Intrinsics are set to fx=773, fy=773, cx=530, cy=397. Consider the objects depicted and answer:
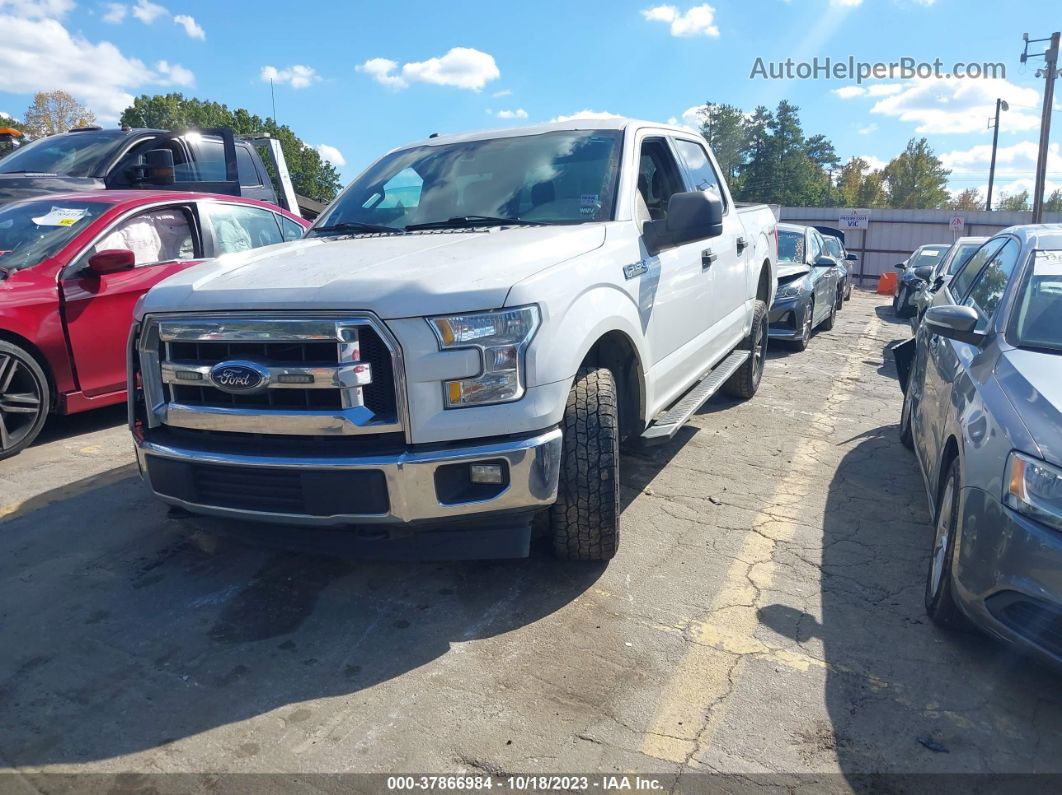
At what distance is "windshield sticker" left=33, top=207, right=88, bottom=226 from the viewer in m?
5.51

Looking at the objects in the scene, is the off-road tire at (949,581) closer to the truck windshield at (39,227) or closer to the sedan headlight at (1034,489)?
the sedan headlight at (1034,489)

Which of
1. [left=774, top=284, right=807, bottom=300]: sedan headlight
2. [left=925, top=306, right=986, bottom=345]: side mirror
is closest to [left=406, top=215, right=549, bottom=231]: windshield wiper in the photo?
[left=925, top=306, right=986, bottom=345]: side mirror

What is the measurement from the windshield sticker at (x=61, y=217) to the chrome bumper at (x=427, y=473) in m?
3.50

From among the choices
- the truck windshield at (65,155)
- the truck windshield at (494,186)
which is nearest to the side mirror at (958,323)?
the truck windshield at (494,186)

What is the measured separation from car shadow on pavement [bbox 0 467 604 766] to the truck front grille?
805 mm

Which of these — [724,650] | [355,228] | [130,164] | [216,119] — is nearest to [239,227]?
[130,164]

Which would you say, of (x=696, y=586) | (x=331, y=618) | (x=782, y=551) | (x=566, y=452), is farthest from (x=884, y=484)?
(x=331, y=618)

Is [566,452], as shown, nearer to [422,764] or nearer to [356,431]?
[356,431]

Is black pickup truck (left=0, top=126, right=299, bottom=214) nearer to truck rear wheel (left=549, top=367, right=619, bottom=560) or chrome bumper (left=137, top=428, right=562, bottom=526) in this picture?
chrome bumper (left=137, top=428, right=562, bottom=526)

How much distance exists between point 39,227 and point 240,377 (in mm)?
3768

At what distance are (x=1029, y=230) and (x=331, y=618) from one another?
399 centimetres

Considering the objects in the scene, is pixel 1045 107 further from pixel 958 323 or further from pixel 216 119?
pixel 216 119

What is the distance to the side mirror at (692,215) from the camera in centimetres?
378

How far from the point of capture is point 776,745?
7.91ft
